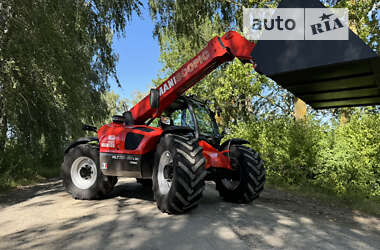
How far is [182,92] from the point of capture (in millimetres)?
Result: 5207

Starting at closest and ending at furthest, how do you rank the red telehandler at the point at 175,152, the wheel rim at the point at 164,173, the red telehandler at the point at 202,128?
1. the red telehandler at the point at 202,128
2. the red telehandler at the point at 175,152
3. the wheel rim at the point at 164,173

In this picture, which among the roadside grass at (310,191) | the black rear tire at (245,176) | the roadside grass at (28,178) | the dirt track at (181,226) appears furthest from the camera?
the roadside grass at (28,178)

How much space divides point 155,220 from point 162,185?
2.50 feet

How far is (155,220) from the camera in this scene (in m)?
3.95

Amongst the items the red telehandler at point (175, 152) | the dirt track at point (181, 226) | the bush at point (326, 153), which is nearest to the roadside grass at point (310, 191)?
the bush at point (326, 153)

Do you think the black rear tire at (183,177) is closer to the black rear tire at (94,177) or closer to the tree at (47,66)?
the black rear tire at (94,177)

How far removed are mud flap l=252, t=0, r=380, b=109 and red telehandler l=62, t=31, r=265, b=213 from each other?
1129mm

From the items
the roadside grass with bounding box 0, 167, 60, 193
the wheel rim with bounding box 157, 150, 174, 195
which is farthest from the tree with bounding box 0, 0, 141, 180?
the wheel rim with bounding box 157, 150, 174, 195

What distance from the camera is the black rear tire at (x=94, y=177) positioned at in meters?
5.59

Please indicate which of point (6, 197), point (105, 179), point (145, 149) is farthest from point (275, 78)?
point (6, 197)

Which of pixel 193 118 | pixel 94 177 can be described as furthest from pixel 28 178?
pixel 193 118

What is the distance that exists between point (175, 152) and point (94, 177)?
2.43 m

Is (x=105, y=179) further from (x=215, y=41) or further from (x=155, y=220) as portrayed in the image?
(x=215, y=41)

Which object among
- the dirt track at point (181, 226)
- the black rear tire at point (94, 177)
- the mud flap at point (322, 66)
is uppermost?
the mud flap at point (322, 66)
